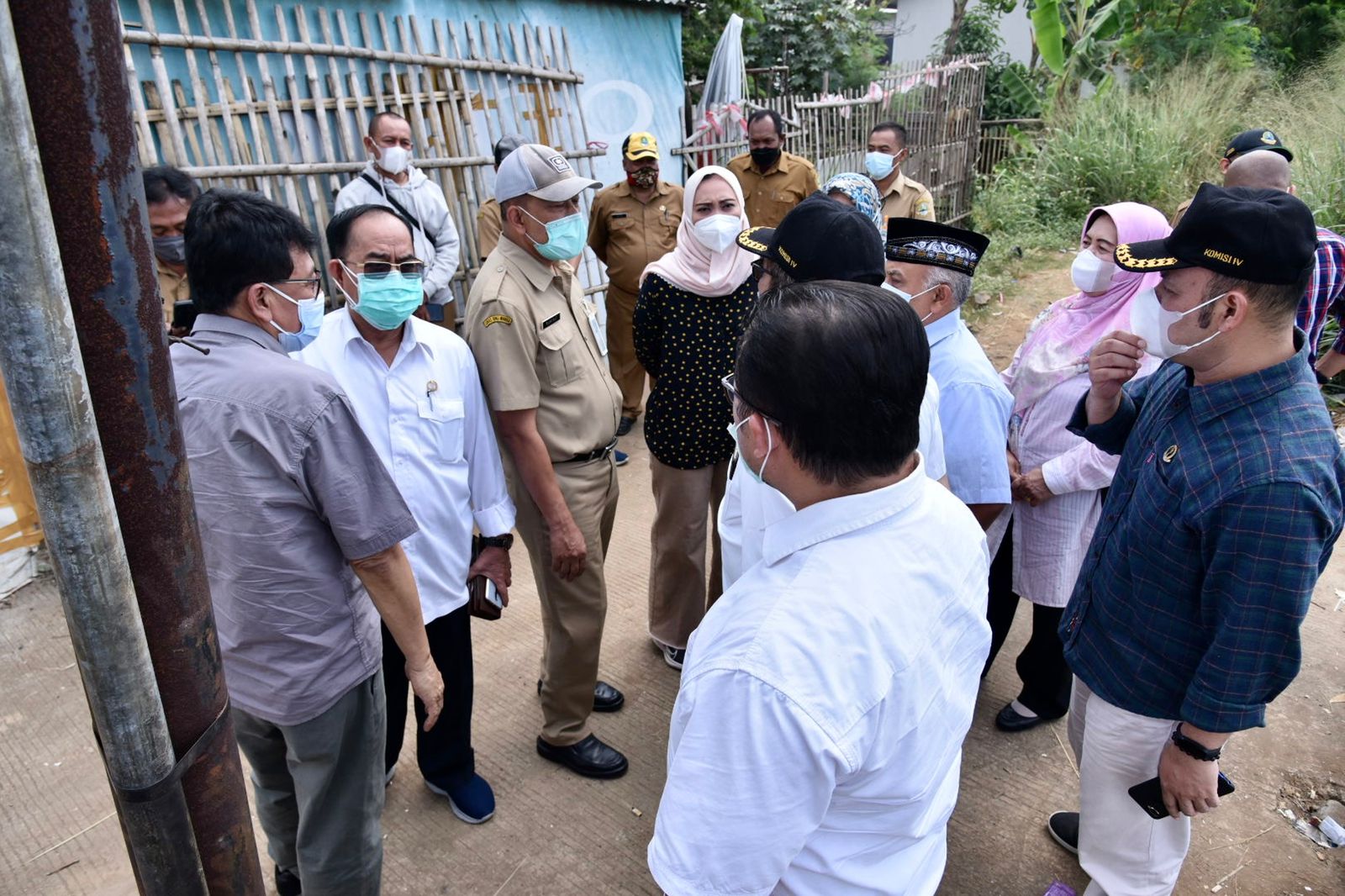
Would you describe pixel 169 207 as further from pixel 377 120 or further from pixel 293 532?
pixel 293 532

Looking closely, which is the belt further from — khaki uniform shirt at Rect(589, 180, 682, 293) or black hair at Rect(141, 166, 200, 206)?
khaki uniform shirt at Rect(589, 180, 682, 293)

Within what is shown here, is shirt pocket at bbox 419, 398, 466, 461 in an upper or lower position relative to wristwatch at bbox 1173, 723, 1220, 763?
upper

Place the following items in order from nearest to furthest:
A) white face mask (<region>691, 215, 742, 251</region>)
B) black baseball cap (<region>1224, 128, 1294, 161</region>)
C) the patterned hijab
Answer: white face mask (<region>691, 215, 742, 251</region>)
the patterned hijab
black baseball cap (<region>1224, 128, 1294, 161</region>)

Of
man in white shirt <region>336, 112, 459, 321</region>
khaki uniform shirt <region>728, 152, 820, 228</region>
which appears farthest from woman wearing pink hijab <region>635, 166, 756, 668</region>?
khaki uniform shirt <region>728, 152, 820, 228</region>

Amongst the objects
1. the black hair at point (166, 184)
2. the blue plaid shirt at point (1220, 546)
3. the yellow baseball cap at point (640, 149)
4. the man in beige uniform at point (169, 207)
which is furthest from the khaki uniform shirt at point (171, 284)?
the blue plaid shirt at point (1220, 546)

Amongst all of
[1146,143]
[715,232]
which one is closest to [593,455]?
[715,232]

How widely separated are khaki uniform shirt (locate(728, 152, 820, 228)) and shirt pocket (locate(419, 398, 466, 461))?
13.4 feet

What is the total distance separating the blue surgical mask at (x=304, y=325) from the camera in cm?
197

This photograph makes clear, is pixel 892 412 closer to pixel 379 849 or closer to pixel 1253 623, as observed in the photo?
pixel 1253 623

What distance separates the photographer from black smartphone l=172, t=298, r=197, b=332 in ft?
6.16

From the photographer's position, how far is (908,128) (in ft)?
32.6

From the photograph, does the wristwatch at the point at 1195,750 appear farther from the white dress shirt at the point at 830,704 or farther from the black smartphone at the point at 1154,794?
the white dress shirt at the point at 830,704

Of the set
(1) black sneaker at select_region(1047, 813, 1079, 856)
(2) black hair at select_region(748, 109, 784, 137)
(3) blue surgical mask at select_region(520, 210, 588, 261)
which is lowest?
(1) black sneaker at select_region(1047, 813, 1079, 856)

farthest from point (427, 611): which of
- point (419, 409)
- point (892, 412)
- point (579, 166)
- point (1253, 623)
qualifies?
point (579, 166)
